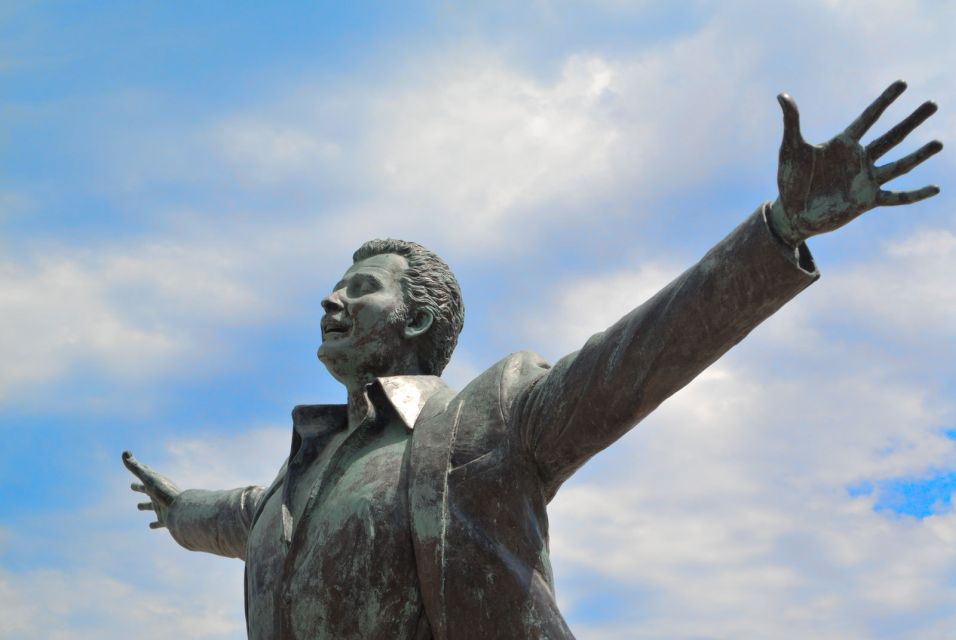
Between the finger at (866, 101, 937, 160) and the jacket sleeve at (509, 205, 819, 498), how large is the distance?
491 mm

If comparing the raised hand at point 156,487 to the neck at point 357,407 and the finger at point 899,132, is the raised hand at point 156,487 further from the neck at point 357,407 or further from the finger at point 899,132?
the finger at point 899,132

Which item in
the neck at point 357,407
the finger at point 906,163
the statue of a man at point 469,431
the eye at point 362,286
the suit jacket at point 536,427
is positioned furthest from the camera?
the eye at point 362,286

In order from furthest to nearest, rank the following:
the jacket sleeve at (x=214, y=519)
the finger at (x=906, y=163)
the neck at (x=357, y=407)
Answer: the jacket sleeve at (x=214, y=519) → the neck at (x=357, y=407) → the finger at (x=906, y=163)

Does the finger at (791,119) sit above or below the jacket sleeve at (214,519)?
below

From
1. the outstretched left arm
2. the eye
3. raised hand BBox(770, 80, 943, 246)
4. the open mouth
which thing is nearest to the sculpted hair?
the eye

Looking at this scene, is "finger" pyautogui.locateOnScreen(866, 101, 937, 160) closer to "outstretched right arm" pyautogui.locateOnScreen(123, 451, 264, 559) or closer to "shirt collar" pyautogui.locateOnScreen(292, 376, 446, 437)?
"shirt collar" pyautogui.locateOnScreen(292, 376, 446, 437)

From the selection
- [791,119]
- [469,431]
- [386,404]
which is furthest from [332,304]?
[791,119]

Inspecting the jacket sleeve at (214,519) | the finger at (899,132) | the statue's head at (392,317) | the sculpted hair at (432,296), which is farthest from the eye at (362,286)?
the finger at (899,132)

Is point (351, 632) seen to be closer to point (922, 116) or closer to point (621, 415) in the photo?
point (621, 415)

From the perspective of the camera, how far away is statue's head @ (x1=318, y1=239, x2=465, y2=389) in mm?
6922

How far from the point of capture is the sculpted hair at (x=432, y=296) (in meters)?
7.04

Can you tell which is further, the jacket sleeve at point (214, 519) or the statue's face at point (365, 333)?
the jacket sleeve at point (214, 519)

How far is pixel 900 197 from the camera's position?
4816mm

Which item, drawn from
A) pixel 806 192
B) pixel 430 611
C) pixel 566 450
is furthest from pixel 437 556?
pixel 806 192
